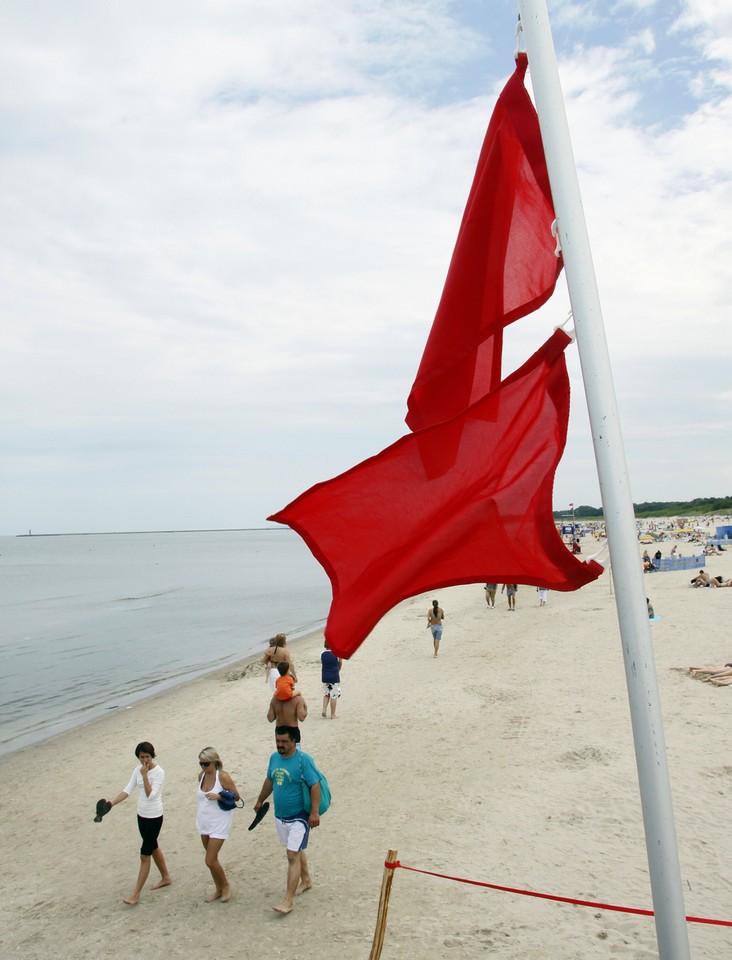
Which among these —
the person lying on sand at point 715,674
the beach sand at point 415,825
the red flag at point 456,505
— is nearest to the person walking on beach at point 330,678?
the beach sand at point 415,825

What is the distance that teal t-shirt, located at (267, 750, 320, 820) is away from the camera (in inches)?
266

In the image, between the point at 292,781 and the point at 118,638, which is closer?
the point at 292,781

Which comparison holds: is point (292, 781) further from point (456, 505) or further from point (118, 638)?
point (118, 638)

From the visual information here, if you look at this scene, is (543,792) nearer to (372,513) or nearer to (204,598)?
(372,513)

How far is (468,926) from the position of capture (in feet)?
20.8

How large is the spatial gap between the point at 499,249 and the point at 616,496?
1.55 metres

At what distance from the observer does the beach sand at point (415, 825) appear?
6484 mm

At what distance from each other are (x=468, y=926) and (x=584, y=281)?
18.1 ft

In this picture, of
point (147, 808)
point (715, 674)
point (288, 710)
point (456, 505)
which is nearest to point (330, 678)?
point (288, 710)

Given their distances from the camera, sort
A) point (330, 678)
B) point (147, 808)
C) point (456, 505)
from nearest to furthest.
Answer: point (456, 505), point (147, 808), point (330, 678)

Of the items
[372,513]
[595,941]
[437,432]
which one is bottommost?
[595,941]

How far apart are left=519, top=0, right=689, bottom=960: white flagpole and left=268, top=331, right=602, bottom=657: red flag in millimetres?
585

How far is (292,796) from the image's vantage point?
22.3ft

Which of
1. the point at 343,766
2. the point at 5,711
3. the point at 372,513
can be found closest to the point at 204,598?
the point at 5,711
